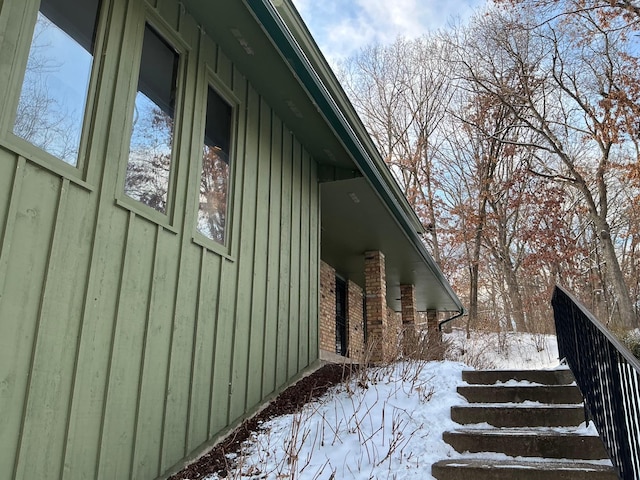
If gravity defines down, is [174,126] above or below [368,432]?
above

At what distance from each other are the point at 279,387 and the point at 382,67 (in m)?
22.1

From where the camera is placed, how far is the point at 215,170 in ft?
13.6

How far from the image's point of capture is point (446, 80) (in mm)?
22828

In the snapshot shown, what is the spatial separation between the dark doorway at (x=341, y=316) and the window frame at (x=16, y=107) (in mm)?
9182

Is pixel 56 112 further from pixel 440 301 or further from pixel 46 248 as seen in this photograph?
pixel 440 301

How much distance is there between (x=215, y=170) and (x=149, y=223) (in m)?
1.08

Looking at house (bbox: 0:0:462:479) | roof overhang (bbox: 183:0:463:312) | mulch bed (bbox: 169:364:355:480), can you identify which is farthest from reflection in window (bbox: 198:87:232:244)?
mulch bed (bbox: 169:364:355:480)

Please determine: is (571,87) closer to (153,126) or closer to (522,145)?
(522,145)

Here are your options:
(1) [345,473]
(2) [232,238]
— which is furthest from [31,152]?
(1) [345,473]

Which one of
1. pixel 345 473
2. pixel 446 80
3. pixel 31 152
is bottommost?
pixel 345 473

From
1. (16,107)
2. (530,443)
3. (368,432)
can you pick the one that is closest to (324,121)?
(368,432)

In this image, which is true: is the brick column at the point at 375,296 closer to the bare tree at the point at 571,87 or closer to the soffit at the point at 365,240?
the soffit at the point at 365,240

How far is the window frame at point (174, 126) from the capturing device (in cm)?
306

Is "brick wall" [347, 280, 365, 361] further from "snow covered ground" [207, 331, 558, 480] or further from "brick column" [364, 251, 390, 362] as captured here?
"snow covered ground" [207, 331, 558, 480]
